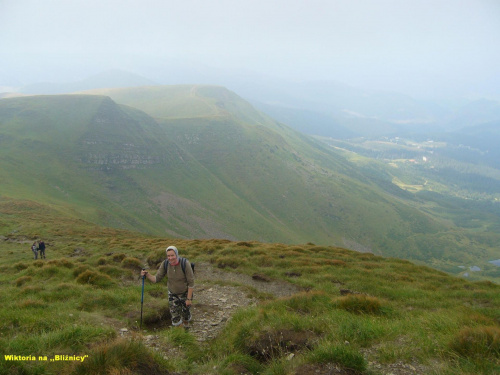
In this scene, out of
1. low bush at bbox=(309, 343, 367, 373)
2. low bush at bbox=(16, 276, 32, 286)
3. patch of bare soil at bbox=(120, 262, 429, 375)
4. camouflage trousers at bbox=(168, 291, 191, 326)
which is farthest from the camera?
low bush at bbox=(16, 276, 32, 286)

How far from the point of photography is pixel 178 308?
10.9 m

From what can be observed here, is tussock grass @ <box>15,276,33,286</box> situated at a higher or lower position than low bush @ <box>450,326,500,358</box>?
lower

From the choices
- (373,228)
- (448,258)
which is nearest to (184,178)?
(373,228)

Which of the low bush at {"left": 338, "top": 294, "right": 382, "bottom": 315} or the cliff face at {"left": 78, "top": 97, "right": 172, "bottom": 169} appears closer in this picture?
the low bush at {"left": 338, "top": 294, "right": 382, "bottom": 315}

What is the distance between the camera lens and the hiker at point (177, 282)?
10.4 m

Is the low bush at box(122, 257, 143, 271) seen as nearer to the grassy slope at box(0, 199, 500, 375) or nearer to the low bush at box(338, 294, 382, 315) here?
the grassy slope at box(0, 199, 500, 375)

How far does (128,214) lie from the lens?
12450 centimetres

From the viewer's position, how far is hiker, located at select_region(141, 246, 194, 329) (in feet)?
34.2

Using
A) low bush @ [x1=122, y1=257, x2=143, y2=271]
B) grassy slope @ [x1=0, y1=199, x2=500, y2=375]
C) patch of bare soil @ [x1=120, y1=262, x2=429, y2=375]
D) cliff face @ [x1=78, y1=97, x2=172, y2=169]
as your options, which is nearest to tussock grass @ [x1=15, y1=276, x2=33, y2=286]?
grassy slope @ [x1=0, y1=199, x2=500, y2=375]

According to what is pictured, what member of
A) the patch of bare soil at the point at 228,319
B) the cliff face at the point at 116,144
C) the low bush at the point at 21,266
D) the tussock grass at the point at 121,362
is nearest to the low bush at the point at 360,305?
the patch of bare soil at the point at 228,319

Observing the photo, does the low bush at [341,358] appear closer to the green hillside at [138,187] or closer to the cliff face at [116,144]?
the green hillside at [138,187]

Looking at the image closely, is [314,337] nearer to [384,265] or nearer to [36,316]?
[36,316]

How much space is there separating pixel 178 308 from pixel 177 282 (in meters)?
1.23

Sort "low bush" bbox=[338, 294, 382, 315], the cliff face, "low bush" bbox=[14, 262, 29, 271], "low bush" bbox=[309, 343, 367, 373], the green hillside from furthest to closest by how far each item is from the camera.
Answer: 1. the cliff face
2. the green hillside
3. "low bush" bbox=[14, 262, 29, 271]
4. "low bush" bbox=[338, 294, 382, 315]
5. "low bush" bbox=[309, 343, 367, 373]
